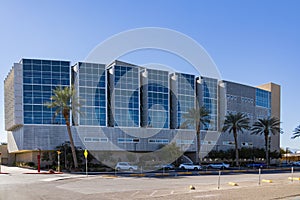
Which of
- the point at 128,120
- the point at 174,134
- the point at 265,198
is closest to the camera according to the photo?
the point at 265,198

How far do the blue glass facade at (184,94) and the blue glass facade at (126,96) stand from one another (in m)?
9.67

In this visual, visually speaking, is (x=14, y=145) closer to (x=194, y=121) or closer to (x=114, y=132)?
(x=114, y=132)

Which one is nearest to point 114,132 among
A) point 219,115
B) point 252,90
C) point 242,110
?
point 219,115

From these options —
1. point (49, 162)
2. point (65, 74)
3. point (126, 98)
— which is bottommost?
point (49, 162)

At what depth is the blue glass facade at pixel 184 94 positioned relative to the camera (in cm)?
7000

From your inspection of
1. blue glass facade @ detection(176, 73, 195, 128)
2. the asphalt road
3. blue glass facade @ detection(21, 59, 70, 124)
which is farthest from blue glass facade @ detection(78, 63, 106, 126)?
Result: the asphalt road

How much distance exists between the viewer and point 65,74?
60.0 meters

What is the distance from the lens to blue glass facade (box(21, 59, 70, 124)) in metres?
57.4

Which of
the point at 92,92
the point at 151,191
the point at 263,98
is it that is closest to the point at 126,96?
the point at 92,92

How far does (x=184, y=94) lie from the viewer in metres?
70.9

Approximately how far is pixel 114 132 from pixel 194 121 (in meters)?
15.5

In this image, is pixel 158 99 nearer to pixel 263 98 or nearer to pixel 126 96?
pixel 126 96

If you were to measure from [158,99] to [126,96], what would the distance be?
277 inches

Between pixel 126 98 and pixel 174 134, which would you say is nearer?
pixel 126 98
